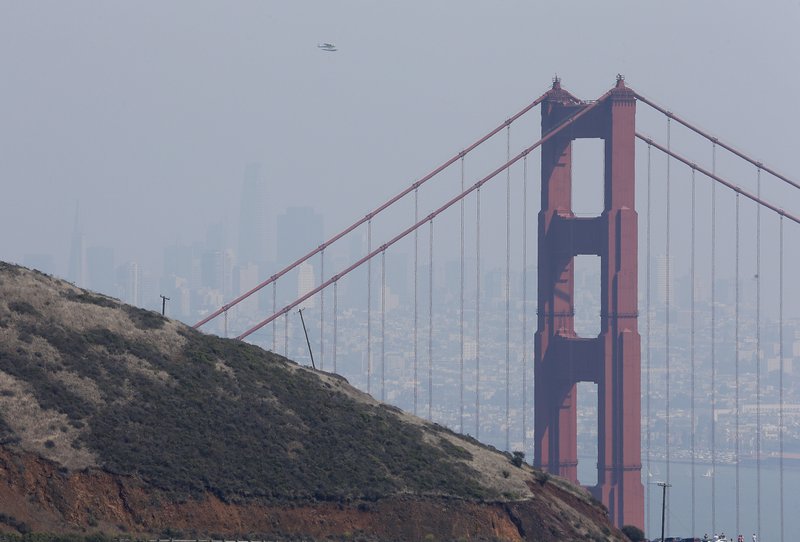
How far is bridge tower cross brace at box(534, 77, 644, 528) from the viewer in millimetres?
121562

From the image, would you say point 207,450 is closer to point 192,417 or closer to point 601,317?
point 192,417

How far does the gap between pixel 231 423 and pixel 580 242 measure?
59421 mm

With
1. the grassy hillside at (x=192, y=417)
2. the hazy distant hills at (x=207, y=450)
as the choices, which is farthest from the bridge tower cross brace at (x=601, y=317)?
the grassy hillside at (x=192, y=417)

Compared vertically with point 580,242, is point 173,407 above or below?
below

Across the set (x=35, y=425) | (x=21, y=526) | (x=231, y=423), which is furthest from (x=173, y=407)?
(x=21, y=526)

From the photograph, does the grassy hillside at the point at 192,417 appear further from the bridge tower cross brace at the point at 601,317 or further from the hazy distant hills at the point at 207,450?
the bridge tower cross brace at the point at 601,317

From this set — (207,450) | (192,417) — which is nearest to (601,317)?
(192,417)

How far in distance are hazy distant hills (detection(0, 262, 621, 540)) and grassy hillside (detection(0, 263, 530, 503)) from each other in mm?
73

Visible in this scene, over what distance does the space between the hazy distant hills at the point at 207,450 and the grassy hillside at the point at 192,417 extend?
0.24 feet

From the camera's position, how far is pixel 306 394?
74.0m

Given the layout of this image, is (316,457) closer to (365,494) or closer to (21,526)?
(365,494)

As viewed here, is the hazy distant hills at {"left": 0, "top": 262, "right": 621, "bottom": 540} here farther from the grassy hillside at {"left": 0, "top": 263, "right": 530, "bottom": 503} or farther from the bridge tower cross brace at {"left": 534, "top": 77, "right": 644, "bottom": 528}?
the bridge tower cross brace at {"left": 534, "top": 77, "right": 644, "bottom": 528}

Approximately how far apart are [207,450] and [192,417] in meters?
2.44

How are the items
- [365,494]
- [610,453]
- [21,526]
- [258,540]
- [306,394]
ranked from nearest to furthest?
[21,526] < [258,540] < [365,494] < [306,394] < [610,453]
